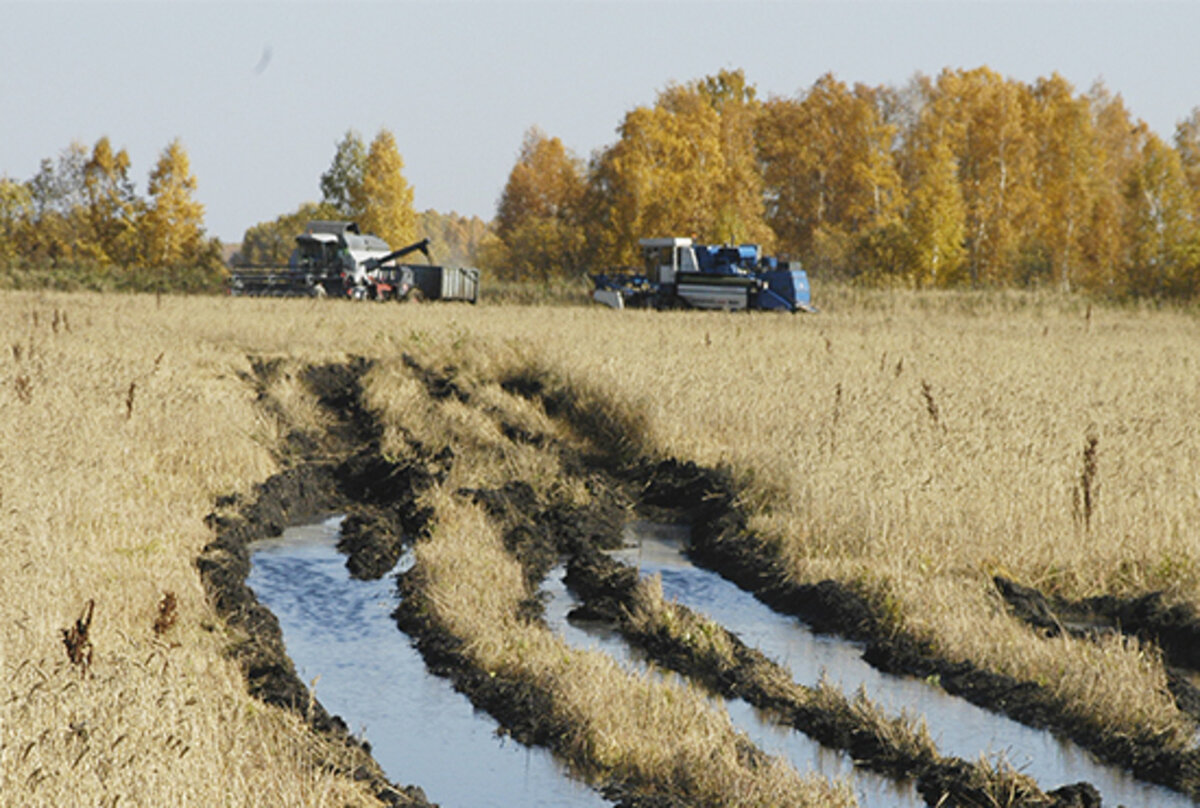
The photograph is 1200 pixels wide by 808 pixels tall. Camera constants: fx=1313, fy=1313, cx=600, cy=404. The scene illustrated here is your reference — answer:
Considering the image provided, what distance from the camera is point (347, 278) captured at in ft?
142

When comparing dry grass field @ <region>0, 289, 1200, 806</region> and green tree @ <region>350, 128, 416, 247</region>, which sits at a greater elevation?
green tree @ <region>350, 128, 416, 247</region>

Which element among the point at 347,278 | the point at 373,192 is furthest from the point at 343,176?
the point at 347,278

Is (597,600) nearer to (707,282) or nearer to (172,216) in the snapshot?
(707,282)

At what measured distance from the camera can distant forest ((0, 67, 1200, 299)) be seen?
56.1m

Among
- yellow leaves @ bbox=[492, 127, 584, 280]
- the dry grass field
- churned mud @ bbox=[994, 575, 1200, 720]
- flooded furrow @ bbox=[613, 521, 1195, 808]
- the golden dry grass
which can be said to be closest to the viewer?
the dry grass field

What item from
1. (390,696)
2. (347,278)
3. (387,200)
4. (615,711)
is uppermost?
(387,200)

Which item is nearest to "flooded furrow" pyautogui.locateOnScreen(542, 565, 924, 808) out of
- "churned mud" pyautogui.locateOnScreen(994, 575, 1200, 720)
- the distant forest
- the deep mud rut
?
the deep mud rut

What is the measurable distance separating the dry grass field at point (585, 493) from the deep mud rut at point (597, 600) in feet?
0.74

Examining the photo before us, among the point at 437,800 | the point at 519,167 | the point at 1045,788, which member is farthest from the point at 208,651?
the point at 519,167

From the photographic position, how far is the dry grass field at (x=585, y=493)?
5922 mm

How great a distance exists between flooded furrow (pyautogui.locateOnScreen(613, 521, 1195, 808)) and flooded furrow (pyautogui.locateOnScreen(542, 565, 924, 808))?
507mm

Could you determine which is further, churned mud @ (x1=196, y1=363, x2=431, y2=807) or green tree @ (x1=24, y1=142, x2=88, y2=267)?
green tree @ (x1=24, y1=142, x2=88, y2=267)

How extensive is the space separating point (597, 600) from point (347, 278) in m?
34.6

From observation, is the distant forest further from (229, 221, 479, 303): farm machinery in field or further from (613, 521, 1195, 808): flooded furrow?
(613, 521, 1195, 808): flooded furrow
